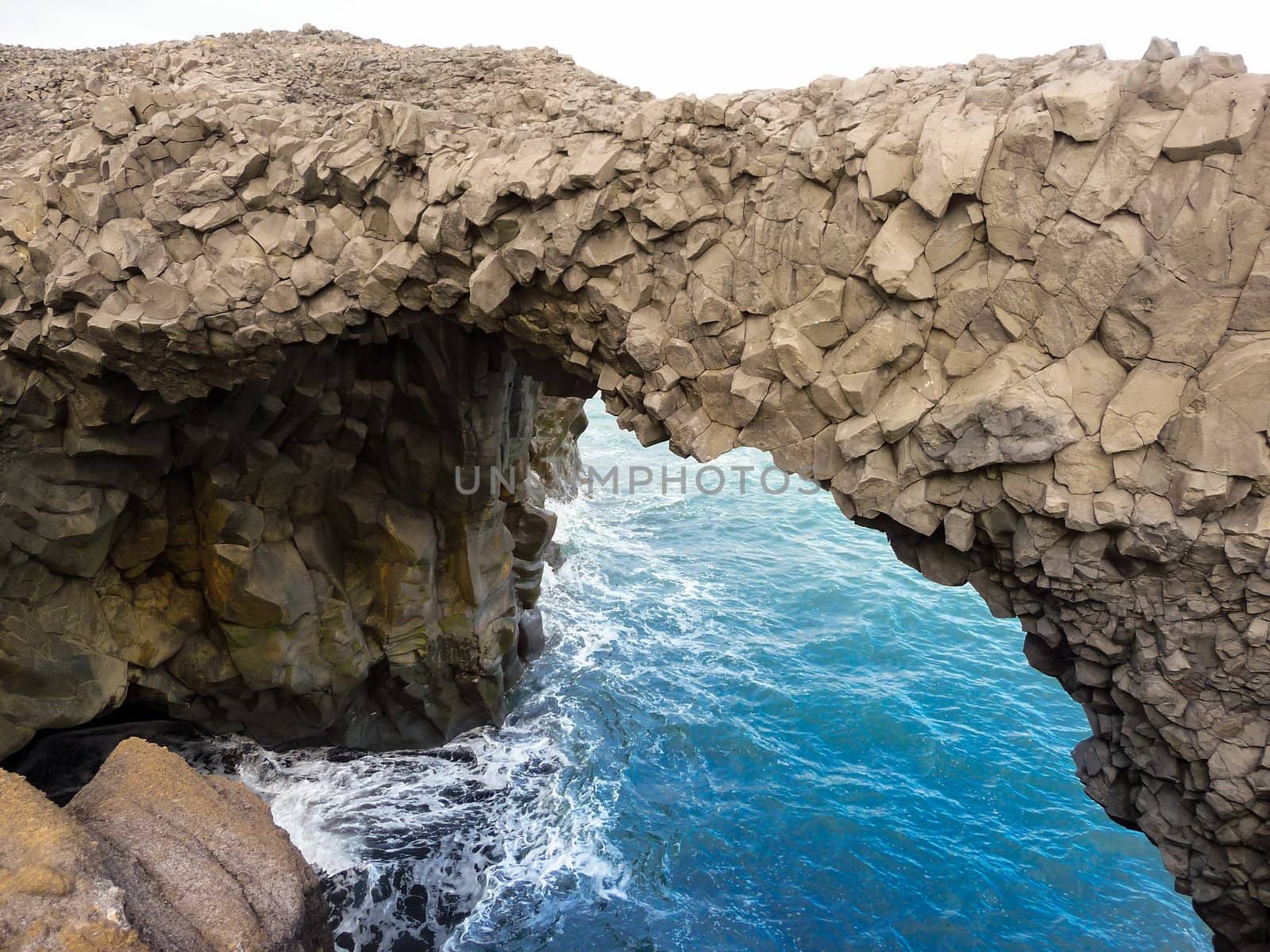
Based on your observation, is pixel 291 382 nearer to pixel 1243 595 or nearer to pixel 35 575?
pixel 35 575

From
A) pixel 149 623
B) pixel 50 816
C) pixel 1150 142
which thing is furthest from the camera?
pixel 149 623

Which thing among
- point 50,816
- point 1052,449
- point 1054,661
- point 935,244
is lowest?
point 50,816

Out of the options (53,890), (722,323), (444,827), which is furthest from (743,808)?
(53,890)

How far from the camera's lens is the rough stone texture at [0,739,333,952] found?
509cm

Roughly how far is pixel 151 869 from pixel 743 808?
10.4 metres

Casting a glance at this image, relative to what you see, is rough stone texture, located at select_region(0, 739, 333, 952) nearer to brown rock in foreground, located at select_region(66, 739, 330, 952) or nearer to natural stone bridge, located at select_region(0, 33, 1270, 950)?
brown rock in foreground, located at select_region(66, 739, 330, 952)

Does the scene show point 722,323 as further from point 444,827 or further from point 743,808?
point 444,827

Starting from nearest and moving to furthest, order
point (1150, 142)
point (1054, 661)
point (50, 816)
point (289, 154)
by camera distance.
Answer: point (50, 816)
point (1150, 142)
point (1054, 661)
point (289, 154)

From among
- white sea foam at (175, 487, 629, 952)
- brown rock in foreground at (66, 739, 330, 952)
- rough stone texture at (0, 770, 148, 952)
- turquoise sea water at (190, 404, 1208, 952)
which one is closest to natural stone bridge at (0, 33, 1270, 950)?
white sea foam at (175, 487, 629, 952)

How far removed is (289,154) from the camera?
9.69 meters

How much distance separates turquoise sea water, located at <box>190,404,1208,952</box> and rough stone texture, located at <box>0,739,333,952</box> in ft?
20.2

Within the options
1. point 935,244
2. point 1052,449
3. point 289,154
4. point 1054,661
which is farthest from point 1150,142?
point 289,154

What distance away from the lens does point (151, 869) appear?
6043mm

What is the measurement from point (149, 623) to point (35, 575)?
197 centimetres
